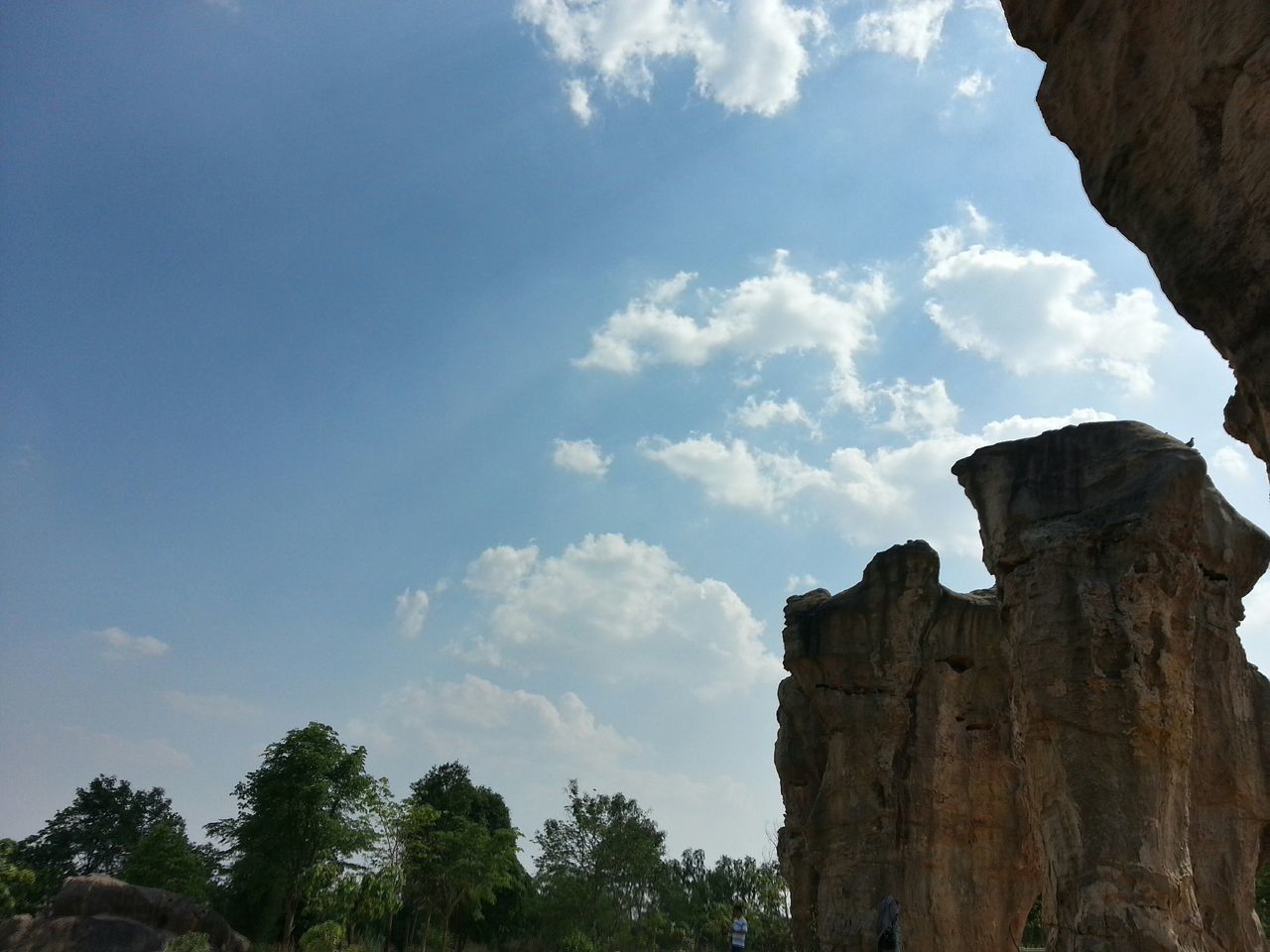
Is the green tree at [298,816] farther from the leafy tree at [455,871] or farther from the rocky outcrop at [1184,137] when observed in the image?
the rocky outcrop at [1184,137]

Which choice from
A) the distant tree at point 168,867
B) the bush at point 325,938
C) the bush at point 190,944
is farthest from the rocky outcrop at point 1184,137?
the distant tree at point 168,867

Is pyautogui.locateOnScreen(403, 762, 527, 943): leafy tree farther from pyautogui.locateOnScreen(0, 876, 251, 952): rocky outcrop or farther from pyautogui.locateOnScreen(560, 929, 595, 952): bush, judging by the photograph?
pyautogui.locateOnScreen(0, 876, 251, 952): rocky outcrop

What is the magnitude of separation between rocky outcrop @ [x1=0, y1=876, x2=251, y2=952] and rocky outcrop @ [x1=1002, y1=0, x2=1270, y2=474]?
101ft

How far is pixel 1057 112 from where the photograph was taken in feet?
24.3

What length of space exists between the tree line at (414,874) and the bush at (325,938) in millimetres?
53

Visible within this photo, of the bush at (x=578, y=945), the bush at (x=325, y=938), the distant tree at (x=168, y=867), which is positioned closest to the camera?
the bush at (x=325, y=938)

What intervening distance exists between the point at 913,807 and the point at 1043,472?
786 centimetres

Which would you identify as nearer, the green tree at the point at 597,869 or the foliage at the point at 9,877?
the foliage at the point at 9,877

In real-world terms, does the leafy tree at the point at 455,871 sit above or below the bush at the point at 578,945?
above

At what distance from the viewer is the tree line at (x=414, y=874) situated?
3403 centimetres

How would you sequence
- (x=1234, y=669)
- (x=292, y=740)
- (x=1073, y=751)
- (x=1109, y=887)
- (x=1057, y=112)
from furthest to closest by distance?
(x=292, y=740), (x=1234, y=669), (x=1073, y=751), (x=1109, y=887), (x=1057, y=112)

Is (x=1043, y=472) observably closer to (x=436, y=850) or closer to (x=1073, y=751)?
Answer: (x=1073, y=751)

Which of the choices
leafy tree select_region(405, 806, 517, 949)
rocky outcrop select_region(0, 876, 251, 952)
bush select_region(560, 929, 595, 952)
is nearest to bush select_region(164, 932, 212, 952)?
rocky outcrop select_region(0, 876, 251, 952)

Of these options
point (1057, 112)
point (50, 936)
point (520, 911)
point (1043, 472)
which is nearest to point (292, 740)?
point (50, 936)
